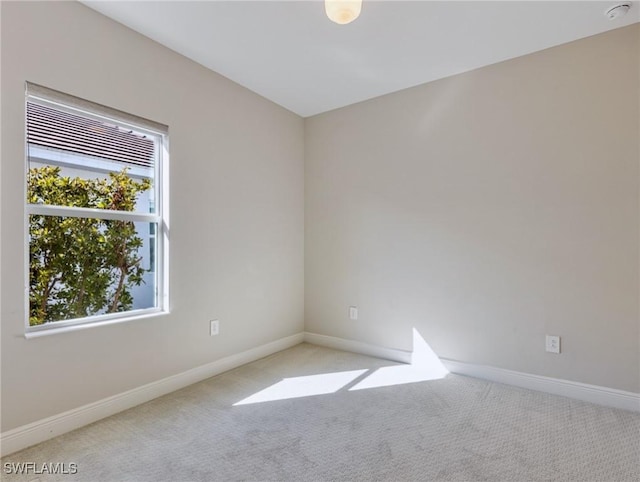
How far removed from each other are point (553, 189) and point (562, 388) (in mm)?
1436

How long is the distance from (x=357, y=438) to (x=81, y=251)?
6.64 feet

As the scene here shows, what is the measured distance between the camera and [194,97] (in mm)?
2646

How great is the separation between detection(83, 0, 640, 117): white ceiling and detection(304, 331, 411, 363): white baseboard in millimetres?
2466

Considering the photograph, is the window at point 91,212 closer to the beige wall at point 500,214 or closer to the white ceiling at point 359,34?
the white ceiling at point 359,34

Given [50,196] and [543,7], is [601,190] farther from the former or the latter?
[50,196]

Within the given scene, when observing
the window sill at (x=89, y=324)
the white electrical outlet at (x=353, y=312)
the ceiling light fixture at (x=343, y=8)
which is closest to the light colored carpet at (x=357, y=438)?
the window sill at (x=89, y=324)

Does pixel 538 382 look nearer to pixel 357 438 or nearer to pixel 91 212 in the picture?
pixel 357 438

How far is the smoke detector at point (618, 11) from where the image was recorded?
78.2 inches

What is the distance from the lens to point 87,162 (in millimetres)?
2135

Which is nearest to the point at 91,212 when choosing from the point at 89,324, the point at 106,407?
the point at 89,324

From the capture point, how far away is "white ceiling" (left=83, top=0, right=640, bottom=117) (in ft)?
6.70

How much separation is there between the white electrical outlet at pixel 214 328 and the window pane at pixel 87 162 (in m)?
1.05

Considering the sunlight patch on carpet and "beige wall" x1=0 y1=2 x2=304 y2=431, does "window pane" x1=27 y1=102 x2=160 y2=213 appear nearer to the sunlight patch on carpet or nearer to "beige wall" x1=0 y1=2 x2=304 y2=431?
A: "beige wall" x1=0 y1=2 x2=304 y2=431

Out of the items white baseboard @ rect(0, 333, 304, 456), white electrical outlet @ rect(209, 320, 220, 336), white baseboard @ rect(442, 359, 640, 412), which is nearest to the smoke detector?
white baseboard @ rect(442, 359, 640, 412)
